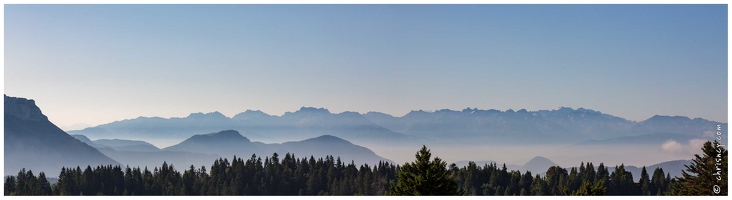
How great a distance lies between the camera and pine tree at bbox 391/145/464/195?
61.2ft

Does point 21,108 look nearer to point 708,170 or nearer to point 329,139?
point 329,139

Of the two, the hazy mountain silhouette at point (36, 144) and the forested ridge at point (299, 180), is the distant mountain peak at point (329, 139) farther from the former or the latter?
the forested ridge at point (299, 180)

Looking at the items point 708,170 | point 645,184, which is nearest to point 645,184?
point 645,184

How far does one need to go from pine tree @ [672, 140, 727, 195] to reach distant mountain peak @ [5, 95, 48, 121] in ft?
457

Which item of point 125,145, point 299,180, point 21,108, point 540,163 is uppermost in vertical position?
point 21,108

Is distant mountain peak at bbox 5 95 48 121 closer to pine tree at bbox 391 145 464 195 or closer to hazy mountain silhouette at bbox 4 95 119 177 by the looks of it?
hazy mountain silhouette at bbox 4 95 119 177

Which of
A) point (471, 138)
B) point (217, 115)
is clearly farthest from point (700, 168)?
point (217, 115)

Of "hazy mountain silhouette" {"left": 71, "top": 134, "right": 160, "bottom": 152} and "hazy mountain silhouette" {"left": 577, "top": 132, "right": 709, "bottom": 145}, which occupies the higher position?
"hazy mountain silhouette" {"left": 71, "top": 134, "right": 160, "bottom": 152}

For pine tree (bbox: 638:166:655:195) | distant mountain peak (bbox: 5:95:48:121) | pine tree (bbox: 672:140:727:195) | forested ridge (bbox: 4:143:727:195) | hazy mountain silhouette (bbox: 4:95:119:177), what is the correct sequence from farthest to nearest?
hazy mountain silhouette (bbox: 4:95:119:177)
distant mountain peak (bbox: 5:95:48:121)
forested ridge (bbox: 4:143:727:195)
pine tree (bbox: 638:166:655:195)
pine tree (bbox: 672:140:727:195)

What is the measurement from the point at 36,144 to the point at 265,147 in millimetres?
53715

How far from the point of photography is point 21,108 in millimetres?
137125

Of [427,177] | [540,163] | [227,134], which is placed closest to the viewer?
[427,177]

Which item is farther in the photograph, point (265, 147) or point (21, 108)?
point (265, 147)

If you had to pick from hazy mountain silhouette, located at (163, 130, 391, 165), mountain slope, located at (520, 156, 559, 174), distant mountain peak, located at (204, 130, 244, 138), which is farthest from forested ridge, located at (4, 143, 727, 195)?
distant mountain peak, located at (204, 130, 244, 138)
